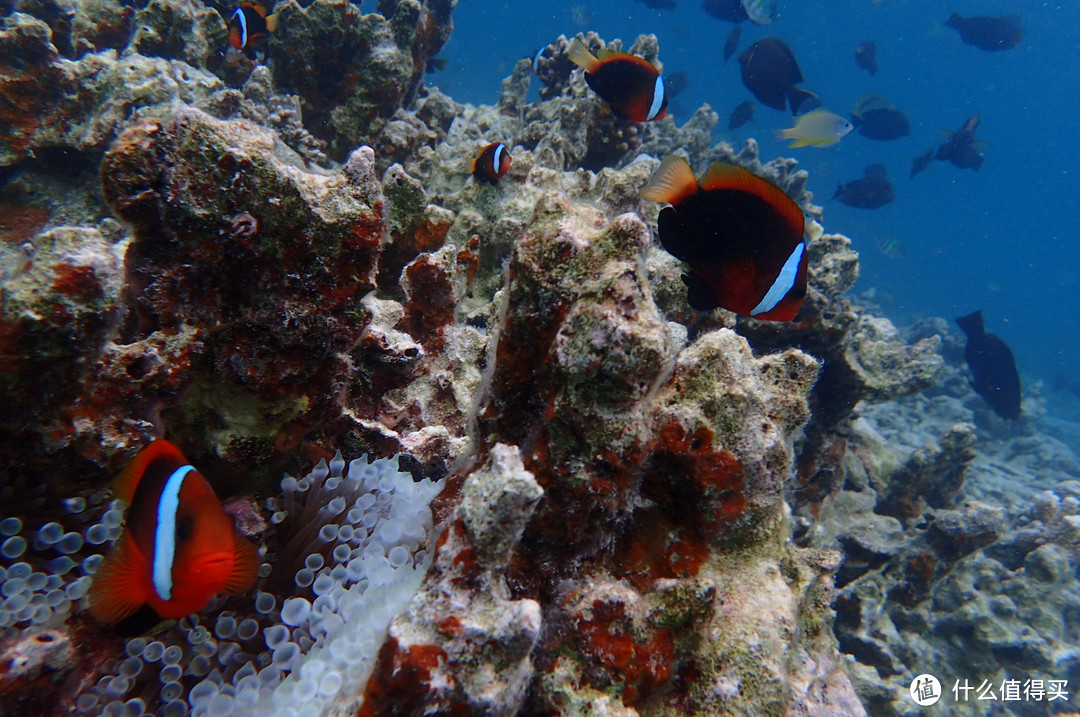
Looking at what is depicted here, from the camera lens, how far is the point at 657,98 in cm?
459

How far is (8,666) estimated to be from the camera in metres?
1.27

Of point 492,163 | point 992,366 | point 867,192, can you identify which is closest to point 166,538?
point 492,163

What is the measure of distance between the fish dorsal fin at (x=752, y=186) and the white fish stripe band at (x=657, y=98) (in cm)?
271

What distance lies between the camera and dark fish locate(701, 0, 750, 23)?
13.9 metres

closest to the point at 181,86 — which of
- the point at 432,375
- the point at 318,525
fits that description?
the point at 432,375

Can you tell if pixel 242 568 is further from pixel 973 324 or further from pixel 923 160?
pixel 923 160

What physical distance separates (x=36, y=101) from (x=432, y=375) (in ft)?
16.5

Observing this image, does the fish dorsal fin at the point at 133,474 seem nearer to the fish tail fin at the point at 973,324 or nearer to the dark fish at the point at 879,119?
the fish tail fin at the point at 973,324

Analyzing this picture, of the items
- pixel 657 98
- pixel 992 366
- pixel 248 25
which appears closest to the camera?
pixel 657 98

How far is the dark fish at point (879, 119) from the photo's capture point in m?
13.5

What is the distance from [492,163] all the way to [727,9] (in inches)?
539

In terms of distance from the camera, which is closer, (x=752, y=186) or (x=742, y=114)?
(x=752, y=186)

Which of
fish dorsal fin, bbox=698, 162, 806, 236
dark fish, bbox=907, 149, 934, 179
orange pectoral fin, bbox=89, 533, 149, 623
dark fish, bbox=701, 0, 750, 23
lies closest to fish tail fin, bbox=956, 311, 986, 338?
dark fish, bbox=907, 149, 934, 179

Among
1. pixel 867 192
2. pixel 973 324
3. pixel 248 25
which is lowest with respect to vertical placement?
pixel 248 25
